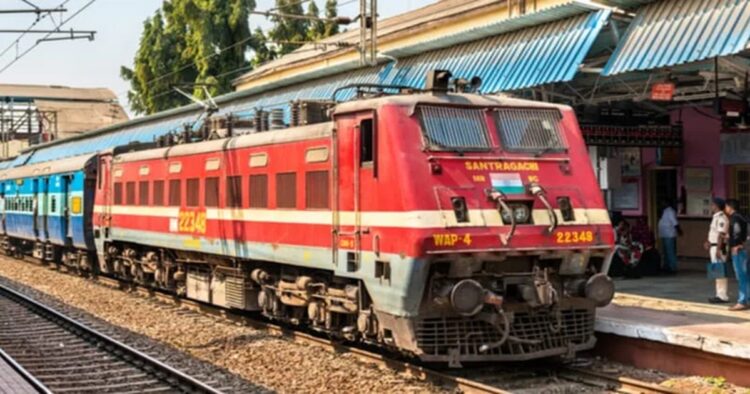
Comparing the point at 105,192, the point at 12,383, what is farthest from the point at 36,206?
the point at 12,383

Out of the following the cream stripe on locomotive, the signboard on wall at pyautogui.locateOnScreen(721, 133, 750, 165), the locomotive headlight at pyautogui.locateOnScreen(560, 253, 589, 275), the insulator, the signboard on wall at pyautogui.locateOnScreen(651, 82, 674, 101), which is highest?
the signboard on wall at pyautogui.locateOnScreen(651, 82, 674, 101)

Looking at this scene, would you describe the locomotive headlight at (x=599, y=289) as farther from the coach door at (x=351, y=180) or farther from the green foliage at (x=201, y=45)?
the green foliage at (x=201, y=45)

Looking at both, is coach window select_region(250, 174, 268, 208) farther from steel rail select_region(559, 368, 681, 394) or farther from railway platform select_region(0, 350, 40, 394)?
steel rail select_region(559, 368, 681, 394)

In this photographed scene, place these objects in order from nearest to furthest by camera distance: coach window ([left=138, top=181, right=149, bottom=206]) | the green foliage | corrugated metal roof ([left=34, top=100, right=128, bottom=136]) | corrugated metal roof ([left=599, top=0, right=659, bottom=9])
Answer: corrugated metal roof ([left=599, top=0, right=659, bottom=9]) < coach window ([left=138, top=181, right=149, bottom=206]) < the green foliage < corrugated metal roof ([left=34, top=100, right=128, bottom=136])

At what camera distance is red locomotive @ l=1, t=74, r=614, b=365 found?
9227 mm

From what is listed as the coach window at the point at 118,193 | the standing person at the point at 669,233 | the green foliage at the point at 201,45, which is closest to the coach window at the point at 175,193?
the coach window at the point at 118,193

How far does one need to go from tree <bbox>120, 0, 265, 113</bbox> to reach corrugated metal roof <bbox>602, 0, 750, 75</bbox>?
33.8m

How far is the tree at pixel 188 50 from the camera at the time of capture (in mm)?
46688

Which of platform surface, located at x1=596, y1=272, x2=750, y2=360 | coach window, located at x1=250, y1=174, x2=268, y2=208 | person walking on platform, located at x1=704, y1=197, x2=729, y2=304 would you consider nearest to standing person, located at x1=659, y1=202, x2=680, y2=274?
platform surface, located at x1=596, y1=272, x2=750, y2=360

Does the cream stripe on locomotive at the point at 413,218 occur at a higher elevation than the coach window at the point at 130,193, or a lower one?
lower

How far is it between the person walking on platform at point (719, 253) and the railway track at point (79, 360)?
24.7ft

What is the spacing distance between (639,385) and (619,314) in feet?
8.87

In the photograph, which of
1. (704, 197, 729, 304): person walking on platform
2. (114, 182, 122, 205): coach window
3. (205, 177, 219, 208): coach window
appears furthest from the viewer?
(114, 182, 122, 205): coach window

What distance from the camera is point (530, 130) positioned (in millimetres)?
10375
